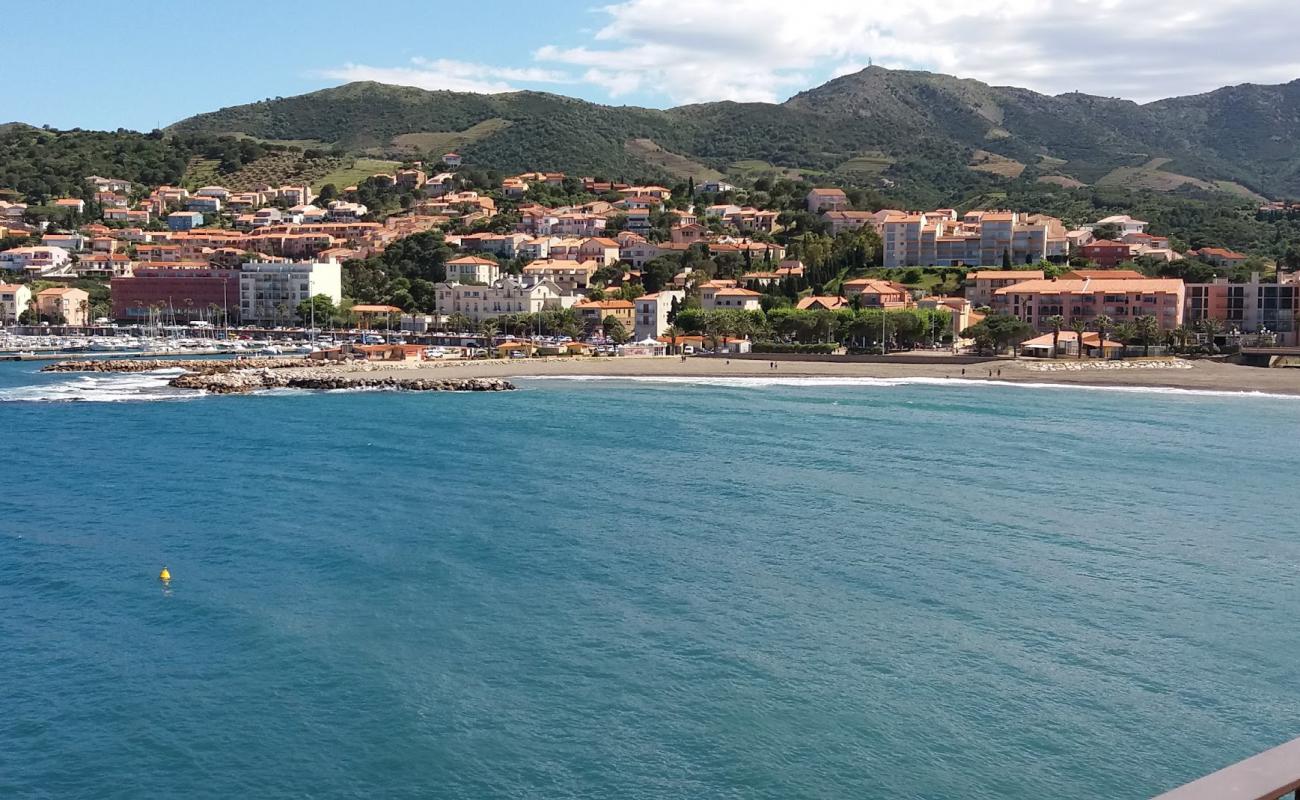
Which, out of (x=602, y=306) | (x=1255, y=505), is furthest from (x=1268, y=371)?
(x=602, y=306)

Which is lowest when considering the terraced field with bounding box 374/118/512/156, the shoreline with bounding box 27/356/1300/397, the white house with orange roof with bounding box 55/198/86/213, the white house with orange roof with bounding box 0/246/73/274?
A: the shoreline with bounding box 27/356/1300/397

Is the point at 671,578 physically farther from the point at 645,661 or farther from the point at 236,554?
the point at 236,554

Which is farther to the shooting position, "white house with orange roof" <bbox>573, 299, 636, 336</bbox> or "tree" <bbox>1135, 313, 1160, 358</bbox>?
"white house with orange roof" <bbox>573, 299, 636, 336</bbox>

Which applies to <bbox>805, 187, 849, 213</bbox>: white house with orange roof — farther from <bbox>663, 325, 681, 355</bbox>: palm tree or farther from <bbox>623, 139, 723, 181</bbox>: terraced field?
<bbox>623, 139, 723, 181</bbox>: terraced field

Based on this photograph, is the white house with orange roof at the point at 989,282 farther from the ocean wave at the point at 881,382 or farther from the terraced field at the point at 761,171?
the terraced field at the point at 761,171

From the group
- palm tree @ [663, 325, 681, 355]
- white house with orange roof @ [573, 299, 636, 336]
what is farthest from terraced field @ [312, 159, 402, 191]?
palm tree @ [663, 325, 681, 355]

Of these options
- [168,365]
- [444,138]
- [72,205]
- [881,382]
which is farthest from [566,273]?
[444,138]
